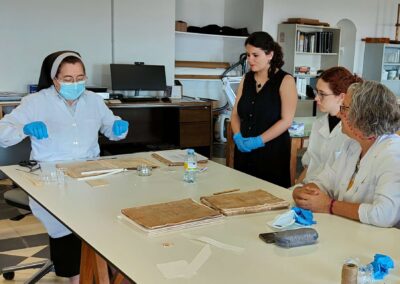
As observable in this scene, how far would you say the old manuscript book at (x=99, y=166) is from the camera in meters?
2.26

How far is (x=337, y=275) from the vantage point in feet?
4.13

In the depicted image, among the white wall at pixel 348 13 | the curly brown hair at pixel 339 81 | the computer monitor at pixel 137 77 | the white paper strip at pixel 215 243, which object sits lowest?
the white paper strip at pixel 215 243

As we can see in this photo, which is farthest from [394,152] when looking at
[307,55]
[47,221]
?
[307,55]

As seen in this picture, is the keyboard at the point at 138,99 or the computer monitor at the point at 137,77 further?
the computer monitor at the point at 137,77

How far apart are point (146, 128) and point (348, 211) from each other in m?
4.22

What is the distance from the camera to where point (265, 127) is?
2.78m

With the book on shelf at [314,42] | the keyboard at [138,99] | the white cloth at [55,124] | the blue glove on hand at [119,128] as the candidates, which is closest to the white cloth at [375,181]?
the blue glove on hand at [119,128]

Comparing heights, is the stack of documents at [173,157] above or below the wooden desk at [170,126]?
above

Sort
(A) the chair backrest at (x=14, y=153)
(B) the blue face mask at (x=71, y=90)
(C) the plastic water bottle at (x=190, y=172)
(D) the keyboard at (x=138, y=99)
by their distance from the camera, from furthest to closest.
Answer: (D) the keyboard at (x=138, y=99)
(A) the chair backrest at (x=14, y=153)
(B) the blue face mask at (x=71, y=90)
(C) the plastic water bottle at (x=190, y=172)

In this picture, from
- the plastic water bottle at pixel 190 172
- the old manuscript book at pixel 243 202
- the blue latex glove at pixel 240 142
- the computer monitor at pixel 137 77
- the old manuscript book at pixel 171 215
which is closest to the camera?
the old manuscript book at pixel 171 215

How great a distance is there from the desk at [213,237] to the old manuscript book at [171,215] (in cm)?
3

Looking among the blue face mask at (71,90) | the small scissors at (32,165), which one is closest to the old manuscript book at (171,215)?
the small scissors at (32,165)

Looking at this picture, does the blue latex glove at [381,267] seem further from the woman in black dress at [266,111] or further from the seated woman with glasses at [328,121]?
the woman in black dress at [266,111]

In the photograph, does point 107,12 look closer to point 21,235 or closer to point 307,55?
point 21,235
